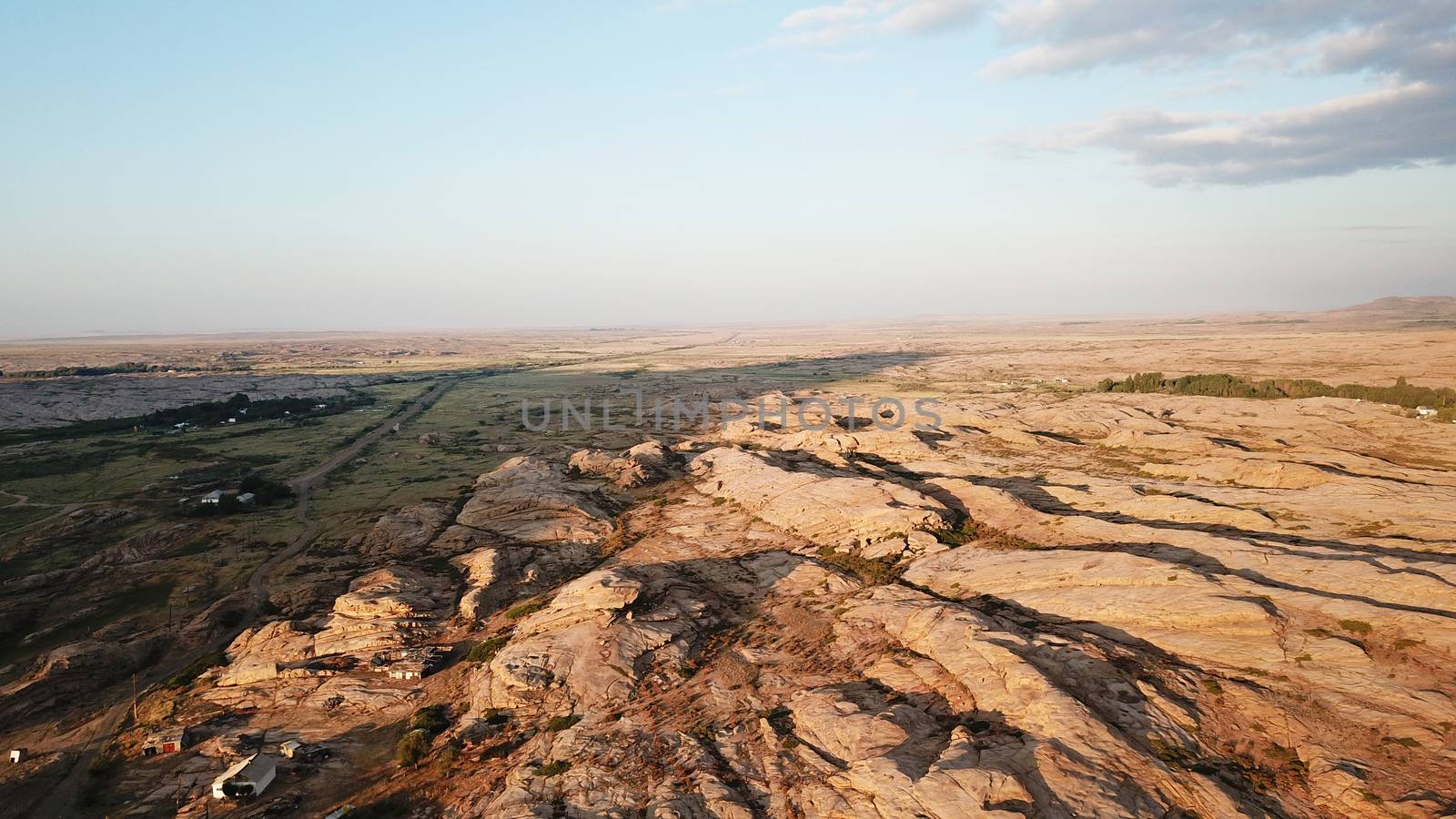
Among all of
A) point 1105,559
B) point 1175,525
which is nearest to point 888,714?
point 1105,559

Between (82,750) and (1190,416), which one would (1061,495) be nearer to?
(1190,416)

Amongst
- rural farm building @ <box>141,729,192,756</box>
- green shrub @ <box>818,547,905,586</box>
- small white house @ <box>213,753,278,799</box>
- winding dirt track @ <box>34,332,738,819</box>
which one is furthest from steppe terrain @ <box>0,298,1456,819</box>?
rural farm building @ <box>141,729,192,756</box>

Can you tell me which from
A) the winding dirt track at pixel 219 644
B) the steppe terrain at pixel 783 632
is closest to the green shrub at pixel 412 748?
the steppe terrain at pixel 783 632

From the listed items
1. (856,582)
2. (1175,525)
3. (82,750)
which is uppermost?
(1175,525)

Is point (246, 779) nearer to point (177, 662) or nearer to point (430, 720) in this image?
point (430, 720)

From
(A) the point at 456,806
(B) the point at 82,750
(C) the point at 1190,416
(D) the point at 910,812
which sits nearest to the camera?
(D) the point at 910,812

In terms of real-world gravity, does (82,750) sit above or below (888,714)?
below

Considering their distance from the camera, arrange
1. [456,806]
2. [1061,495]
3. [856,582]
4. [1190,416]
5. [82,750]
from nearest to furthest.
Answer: [456,806], [82,750], [856,582], [1061,495], [1190,416]
